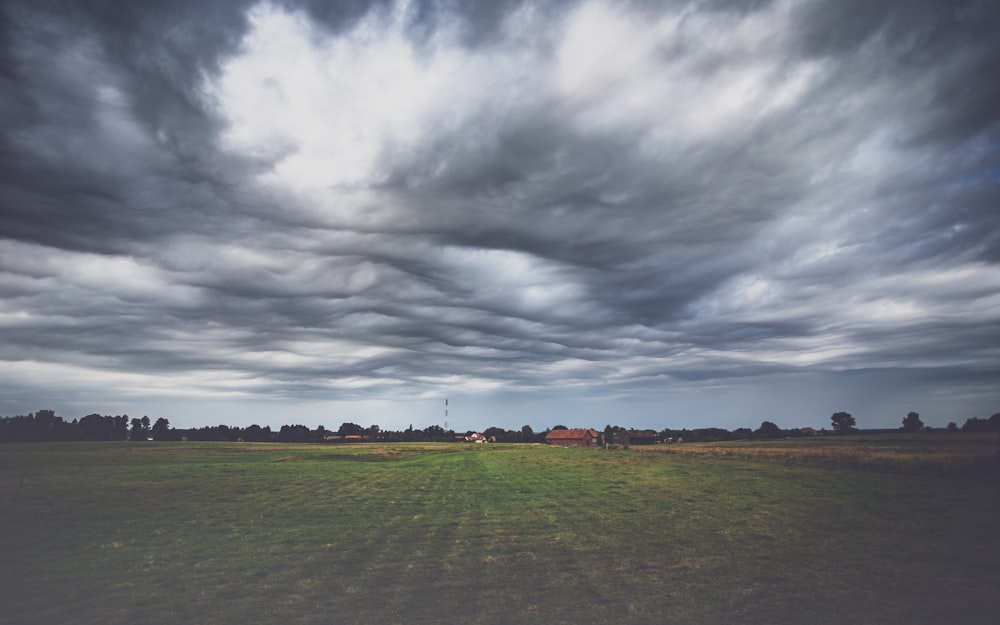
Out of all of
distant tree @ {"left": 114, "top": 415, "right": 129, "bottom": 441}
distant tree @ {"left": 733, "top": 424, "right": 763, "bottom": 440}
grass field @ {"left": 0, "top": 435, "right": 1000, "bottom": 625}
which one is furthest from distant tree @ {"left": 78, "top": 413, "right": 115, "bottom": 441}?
distant tree @ {"left": 733, "top": 424, "right": 763, "bottom": 440}

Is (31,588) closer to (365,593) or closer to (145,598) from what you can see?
(145,598)

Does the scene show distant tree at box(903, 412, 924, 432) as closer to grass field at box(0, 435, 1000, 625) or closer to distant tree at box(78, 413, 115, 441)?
grass field at box(0, 435, 1000, 625)

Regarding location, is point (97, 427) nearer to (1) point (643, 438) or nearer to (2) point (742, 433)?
(1) point (643, 438)

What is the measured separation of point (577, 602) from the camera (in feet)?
41.9

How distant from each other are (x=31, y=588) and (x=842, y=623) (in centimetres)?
2075

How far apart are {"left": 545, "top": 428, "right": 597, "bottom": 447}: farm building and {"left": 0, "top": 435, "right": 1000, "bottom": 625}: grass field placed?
5796 inches

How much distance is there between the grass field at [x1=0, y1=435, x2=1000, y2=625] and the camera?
12281mm

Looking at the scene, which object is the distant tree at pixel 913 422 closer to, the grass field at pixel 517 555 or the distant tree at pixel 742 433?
the distant tree at pixel 742 433

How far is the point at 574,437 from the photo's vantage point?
180500 millimetres

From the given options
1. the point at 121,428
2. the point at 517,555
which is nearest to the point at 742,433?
the point at 517,555

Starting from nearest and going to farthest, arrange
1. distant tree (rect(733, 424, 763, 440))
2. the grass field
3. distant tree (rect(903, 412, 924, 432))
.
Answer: the grass field < distant tree (rect(903, 412, 924, 432)) < distant tree (rect(733, 424, 763, 440))

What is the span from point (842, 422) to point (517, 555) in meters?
172

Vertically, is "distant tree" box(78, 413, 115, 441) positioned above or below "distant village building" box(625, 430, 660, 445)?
above

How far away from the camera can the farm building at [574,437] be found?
17875cm
